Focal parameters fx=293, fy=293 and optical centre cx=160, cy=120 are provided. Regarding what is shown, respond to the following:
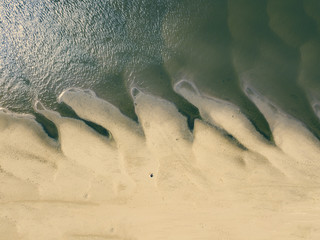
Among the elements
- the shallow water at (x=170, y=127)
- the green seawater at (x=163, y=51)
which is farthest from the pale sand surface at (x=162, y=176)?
the green seawater at (x=163, y=51)

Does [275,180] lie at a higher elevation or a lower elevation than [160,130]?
higher

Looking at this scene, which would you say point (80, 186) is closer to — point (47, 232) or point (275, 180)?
point (47, 232)

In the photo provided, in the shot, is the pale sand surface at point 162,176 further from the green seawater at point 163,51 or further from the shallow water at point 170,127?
the green seawater at point 163,51

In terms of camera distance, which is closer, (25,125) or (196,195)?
(196,195)

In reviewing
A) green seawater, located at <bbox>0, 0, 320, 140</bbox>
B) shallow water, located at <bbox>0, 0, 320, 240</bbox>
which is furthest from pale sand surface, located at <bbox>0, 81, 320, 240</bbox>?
green seawater, located at <bbox>0, 0, 320, 140</bbox>

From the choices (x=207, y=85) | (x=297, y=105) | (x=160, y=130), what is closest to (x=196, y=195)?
(x=160, y=130)

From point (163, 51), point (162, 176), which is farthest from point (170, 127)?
point (163, 51)

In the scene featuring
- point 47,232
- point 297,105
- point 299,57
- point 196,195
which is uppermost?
point 299,57

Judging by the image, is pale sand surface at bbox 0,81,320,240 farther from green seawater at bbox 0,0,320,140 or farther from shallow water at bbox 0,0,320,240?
green seawater at bbox 0,0,320,140
